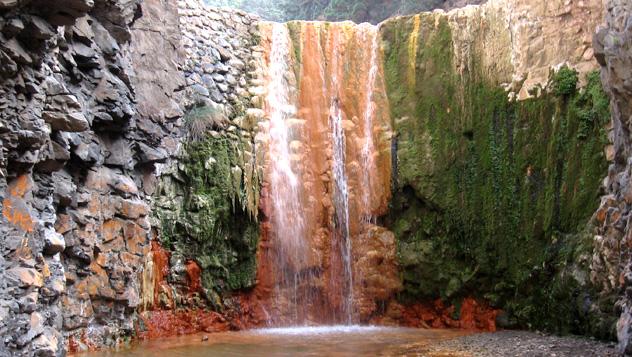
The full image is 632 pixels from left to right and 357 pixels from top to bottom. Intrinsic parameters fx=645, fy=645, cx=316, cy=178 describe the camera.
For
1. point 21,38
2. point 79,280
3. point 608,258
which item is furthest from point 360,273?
point 21,38

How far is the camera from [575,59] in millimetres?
12742

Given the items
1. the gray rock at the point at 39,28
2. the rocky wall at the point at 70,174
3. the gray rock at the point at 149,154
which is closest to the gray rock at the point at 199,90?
the rocky wall at the point at 70,174

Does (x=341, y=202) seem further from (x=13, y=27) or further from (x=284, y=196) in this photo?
(x=13, y=27)

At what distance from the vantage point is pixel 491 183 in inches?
541

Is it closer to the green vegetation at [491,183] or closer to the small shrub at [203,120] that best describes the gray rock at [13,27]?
the small shrub at [203,120]

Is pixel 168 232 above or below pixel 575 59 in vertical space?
below

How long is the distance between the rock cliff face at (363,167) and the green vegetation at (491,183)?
4cm

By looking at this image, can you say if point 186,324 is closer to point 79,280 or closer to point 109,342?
point 109,342

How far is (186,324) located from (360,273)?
3943mm

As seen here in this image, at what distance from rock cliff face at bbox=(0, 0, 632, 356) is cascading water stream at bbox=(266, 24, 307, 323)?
14 cm

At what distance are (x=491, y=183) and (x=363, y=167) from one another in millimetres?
2877

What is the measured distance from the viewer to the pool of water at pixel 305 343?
393 inches

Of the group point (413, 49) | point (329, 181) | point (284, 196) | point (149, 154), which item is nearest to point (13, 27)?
point (149, 154)

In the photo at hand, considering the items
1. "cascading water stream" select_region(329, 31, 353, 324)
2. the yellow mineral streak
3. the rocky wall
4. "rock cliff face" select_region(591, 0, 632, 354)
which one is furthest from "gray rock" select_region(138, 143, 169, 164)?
"rock cliff face" select_region(591, 0, 632, 354)
